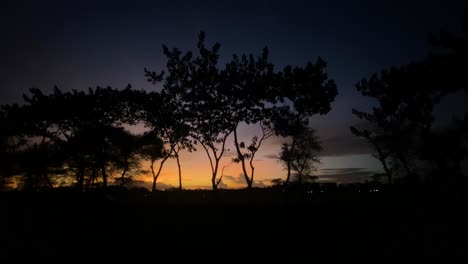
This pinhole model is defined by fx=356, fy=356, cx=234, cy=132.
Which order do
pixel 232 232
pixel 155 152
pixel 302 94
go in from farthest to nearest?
1. pixel 155 152
2. pixel 302 94
3. pixel 232 232

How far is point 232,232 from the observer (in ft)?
51.2

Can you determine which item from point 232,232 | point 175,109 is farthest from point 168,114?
point 232,232

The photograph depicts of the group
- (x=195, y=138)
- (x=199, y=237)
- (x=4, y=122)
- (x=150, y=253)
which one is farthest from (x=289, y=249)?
(x=4, y=122)

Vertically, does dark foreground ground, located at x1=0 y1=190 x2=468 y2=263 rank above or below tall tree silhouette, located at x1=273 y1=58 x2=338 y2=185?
below

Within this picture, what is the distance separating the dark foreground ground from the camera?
544 inches

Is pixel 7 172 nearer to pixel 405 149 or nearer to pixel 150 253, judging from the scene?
pixel 150 253

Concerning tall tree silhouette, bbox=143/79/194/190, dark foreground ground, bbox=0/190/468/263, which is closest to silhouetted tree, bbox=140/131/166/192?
tall tree silhouette, bbox=143/79/194/190

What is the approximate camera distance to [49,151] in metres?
37.4

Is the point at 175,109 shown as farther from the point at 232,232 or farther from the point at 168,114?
the point at 232,232

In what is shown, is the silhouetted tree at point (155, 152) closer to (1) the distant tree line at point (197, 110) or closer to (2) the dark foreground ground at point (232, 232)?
(1) the distant tree line at point (197, 110)

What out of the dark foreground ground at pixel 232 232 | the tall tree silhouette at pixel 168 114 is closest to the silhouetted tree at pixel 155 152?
the tall tree silhouette at pixel 168 114

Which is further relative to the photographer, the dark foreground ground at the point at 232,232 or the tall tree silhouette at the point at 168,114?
the tall tree silhouette at the point at 168,114

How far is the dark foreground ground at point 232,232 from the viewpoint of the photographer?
45.3 feet

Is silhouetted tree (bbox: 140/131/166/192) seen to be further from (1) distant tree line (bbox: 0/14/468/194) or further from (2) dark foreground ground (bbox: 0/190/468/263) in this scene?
(2) dark foreground ground (bbox: 0/190/468/263)
